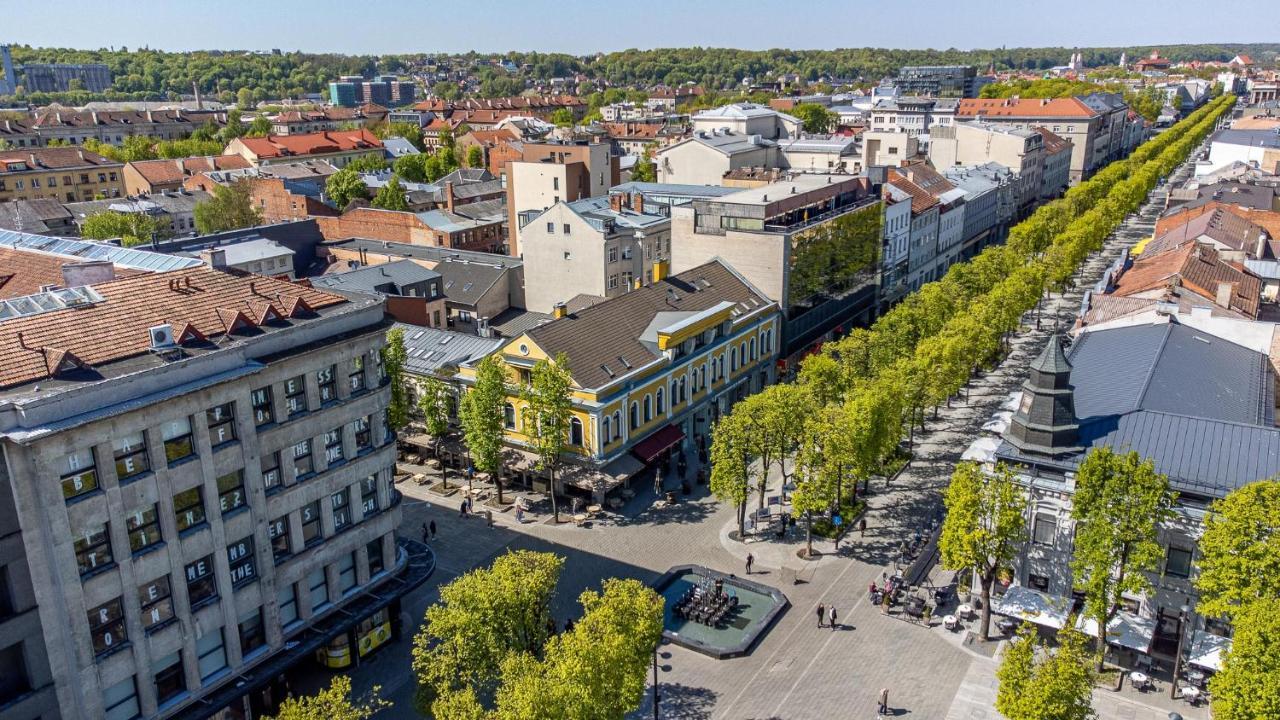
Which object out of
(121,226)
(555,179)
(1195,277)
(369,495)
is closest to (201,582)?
(369,495)

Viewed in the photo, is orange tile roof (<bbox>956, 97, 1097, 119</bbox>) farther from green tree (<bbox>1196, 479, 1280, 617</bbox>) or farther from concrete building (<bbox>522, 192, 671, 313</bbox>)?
green tree (<bbox>1196, 479, 1280, 617</bbox>)

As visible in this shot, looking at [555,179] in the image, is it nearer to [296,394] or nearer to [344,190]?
[344,190]

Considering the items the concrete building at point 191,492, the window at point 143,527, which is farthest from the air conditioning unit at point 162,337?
the window at point 143,527

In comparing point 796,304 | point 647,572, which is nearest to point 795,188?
point 796,304

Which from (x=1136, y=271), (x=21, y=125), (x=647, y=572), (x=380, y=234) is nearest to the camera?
(x=647, y=572)

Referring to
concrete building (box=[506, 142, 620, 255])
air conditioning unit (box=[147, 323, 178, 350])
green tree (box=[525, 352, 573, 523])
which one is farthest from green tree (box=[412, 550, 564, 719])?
concrete building (box=[506, 142, 620, 255])

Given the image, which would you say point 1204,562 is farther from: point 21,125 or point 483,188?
point 21,125
